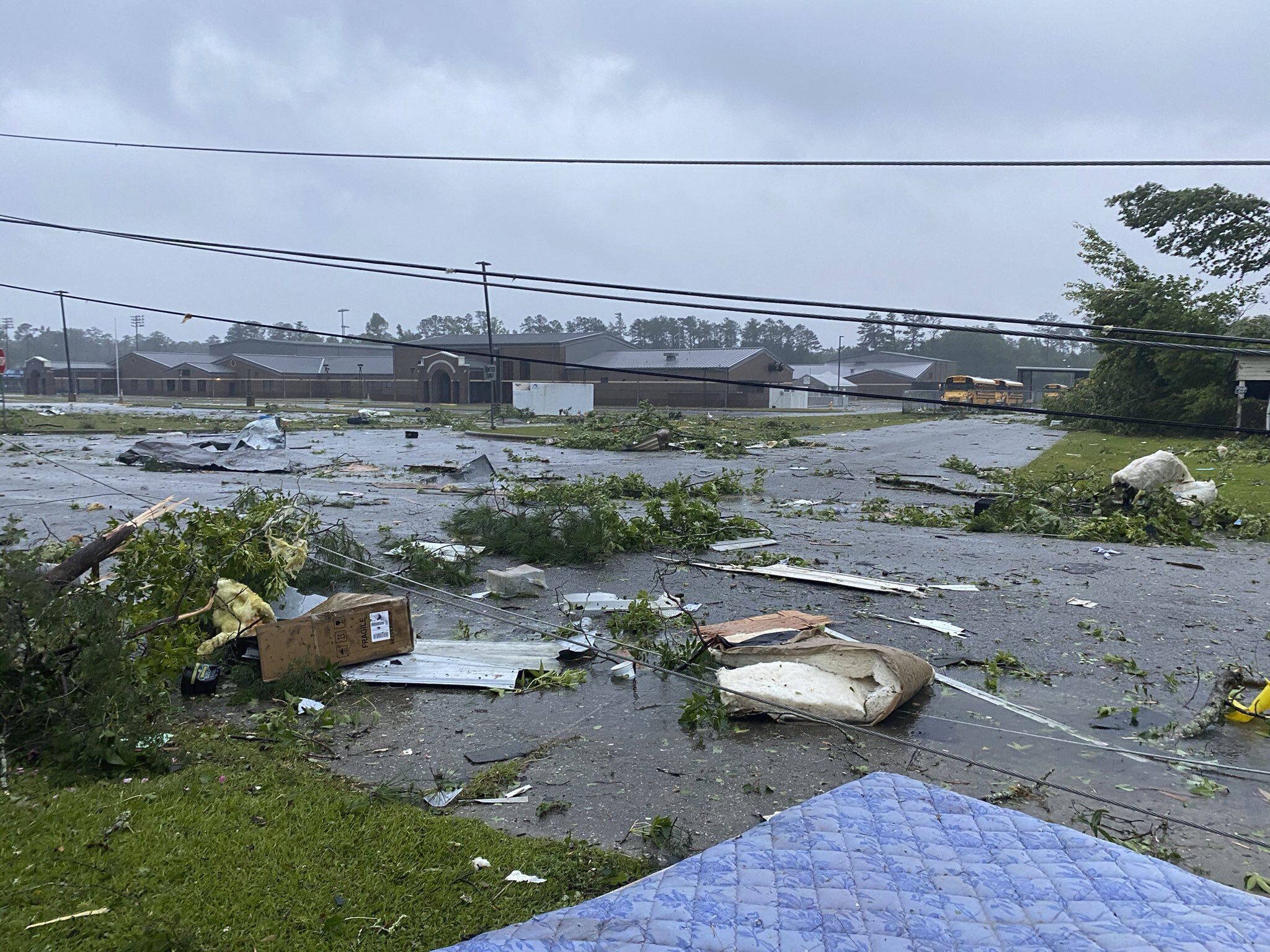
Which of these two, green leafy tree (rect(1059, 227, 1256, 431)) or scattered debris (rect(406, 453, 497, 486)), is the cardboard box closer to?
scattered debris (rect(406, 453, 497, 486))

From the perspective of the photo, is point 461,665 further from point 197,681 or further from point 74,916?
point 74,916

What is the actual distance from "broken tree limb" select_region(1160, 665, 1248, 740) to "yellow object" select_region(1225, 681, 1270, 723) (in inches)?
1.8

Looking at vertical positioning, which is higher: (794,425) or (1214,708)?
(1214,708)

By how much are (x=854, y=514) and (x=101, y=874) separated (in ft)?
44.8

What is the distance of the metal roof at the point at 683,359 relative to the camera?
75.6 m

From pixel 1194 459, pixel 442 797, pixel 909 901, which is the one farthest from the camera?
pixel 1194 459

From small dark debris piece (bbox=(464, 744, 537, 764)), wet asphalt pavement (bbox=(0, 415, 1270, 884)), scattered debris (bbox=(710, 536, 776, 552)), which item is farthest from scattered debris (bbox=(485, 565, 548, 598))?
small dark debris piece (bbox=(464, 744, 537, 764))

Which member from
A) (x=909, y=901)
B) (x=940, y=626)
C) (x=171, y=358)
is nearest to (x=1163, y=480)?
(x=940, y=626)

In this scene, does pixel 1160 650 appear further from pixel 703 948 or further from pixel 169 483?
pixel 169 483

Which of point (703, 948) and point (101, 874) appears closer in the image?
point (703, 948)

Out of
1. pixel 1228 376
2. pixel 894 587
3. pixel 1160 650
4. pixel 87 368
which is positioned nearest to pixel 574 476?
A: pixel 894 587

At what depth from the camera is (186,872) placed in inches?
141

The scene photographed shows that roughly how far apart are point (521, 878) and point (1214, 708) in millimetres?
4705

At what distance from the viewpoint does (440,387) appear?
246 feet
